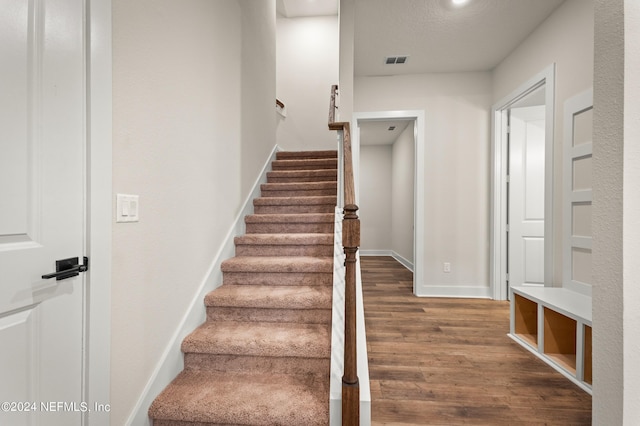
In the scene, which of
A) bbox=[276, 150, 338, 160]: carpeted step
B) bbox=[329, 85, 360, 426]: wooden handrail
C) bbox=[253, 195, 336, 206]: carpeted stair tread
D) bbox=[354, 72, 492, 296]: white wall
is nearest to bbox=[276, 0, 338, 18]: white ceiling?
bbox=[354, 72, 492, 296]: white wall

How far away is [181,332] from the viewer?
1.69 metres

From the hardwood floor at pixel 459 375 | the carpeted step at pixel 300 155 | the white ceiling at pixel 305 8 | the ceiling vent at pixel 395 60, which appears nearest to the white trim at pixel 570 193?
the hardwood floor at pixel 459 375

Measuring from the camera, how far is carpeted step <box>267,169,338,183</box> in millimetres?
3510

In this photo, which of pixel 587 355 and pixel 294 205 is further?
pixel 294 205

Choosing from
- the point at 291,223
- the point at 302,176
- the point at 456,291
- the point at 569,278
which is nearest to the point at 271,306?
the point at 291,223

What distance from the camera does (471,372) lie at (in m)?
2.11

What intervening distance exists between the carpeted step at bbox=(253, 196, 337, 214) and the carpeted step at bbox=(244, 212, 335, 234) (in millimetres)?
256

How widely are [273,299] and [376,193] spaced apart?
5949 millimetres

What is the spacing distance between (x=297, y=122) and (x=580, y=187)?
4.22 m

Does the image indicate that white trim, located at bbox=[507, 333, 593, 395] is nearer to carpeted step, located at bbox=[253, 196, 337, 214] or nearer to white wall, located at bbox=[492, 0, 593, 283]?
white wall, located at bbox=[492, 0, 593, 283]

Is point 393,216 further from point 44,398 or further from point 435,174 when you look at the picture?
point 44,398

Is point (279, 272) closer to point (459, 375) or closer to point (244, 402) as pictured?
point (244, 402)

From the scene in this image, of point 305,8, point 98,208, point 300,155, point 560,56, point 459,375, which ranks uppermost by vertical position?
point 305,8

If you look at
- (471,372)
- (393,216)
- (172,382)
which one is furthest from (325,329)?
(393,216)
